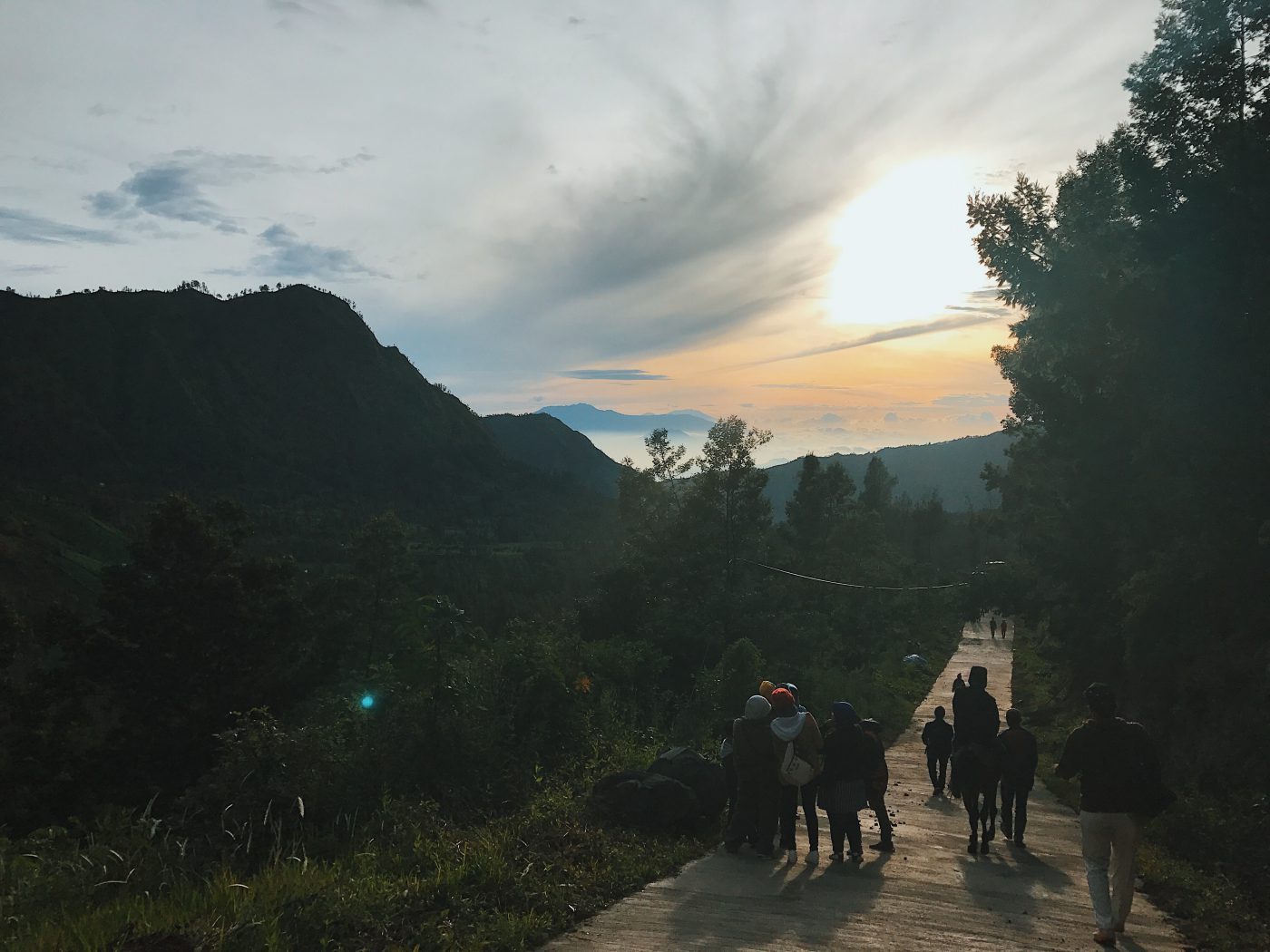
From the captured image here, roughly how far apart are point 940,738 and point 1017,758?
3.71 metres

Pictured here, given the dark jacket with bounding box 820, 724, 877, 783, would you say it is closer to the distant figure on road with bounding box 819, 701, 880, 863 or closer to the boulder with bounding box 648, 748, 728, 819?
the distant figure on road with bounding box 819, 701, 880, 863

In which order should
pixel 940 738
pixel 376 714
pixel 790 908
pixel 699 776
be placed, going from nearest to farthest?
1. pixel 790 908
2. pixel 699 776
3. pixel 376 714
4. pixel 940 738

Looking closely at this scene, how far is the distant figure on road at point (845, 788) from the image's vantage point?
29.5 ft

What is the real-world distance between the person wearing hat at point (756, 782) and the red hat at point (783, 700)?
94 millimetres

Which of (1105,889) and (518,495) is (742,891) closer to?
(1105,889)

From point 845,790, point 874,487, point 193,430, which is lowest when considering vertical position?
point 845,790

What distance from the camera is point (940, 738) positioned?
534 inches

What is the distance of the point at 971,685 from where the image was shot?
10562 mm

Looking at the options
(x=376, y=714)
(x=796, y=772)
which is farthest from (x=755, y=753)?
(x=376, y=714)

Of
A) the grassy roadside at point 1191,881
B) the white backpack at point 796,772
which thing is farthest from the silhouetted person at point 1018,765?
the white backpack at point 796,772

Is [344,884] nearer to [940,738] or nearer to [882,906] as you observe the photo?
[882,906]

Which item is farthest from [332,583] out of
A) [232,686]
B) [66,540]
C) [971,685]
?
[66,540]

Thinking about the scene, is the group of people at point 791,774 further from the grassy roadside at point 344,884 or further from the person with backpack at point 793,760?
the grassy roadside at point 344,884

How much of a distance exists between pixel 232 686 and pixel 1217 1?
95.0 feet
